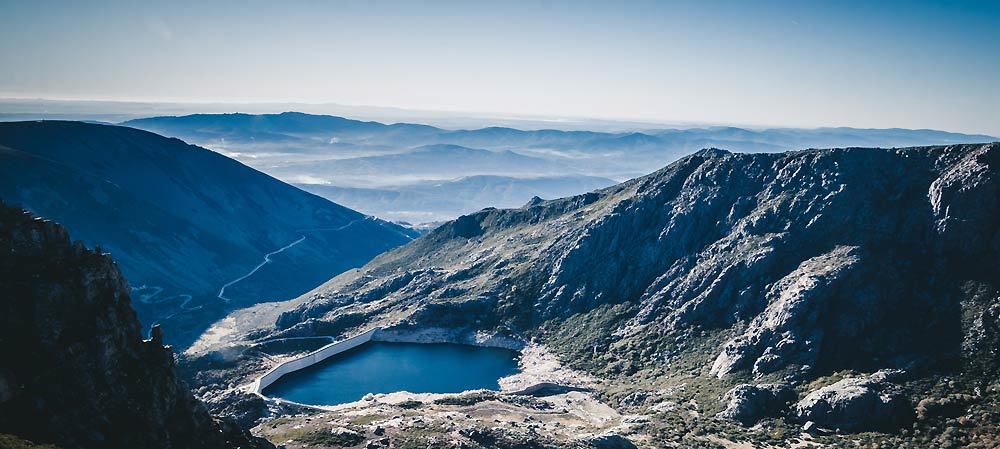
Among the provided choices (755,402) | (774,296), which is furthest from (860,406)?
(774,296)

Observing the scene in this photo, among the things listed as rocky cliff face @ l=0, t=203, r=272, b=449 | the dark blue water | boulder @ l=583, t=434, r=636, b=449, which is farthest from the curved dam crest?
rocky cliff face @ l=0, t=203, r=272, b=449

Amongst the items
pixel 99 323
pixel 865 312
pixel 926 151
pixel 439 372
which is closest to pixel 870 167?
pixel 926 151

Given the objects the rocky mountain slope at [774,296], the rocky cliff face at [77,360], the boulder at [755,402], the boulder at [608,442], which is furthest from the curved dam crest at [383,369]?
the rocky cliff face at [77,360]

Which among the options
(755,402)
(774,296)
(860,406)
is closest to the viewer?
(860,406)

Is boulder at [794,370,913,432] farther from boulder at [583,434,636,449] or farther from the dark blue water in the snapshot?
the dark blue water

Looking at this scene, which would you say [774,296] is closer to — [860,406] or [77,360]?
[860,406]

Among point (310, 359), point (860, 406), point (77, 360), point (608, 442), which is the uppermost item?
point (77, 360)

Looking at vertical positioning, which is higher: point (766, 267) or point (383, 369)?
point (766, 267)
